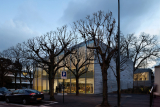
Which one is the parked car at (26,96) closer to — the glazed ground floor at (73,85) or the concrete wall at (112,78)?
the glazed ground floor at (73,85)

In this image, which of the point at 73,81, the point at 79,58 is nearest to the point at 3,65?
the point at 73,81

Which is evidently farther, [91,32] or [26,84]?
[26,84]

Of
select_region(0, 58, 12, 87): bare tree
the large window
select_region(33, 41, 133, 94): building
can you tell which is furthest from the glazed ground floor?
the large window

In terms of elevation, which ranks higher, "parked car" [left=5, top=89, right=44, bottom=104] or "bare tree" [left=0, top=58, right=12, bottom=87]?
"bare tree" [left=0, top=58, right=12, bottom=87]

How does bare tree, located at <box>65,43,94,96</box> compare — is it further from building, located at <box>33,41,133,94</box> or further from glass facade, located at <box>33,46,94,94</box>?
glass facade, located at <box>33,46,94,94</box>

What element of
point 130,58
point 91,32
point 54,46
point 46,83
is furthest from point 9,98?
point 130,58

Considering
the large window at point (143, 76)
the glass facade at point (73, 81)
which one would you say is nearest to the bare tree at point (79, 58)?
the glass facade at point (73, 81)

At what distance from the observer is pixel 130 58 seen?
39.9m

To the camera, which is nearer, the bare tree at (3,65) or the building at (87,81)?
the building at (87,81)

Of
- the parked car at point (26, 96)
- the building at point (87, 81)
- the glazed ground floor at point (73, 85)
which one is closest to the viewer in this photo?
the parked car at point (26, 96)

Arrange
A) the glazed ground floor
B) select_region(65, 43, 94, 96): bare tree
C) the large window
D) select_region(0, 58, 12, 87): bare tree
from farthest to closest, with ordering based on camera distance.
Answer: the large window
select_region(0, 58, 12, 87): bare tree
the glazed ground floor
select_region(65, 43, 94, 96): bare tree

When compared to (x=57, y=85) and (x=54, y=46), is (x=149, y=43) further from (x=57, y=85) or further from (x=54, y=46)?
(x=54, y=46)

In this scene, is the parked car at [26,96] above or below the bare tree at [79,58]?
below

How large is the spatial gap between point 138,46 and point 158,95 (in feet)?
109
